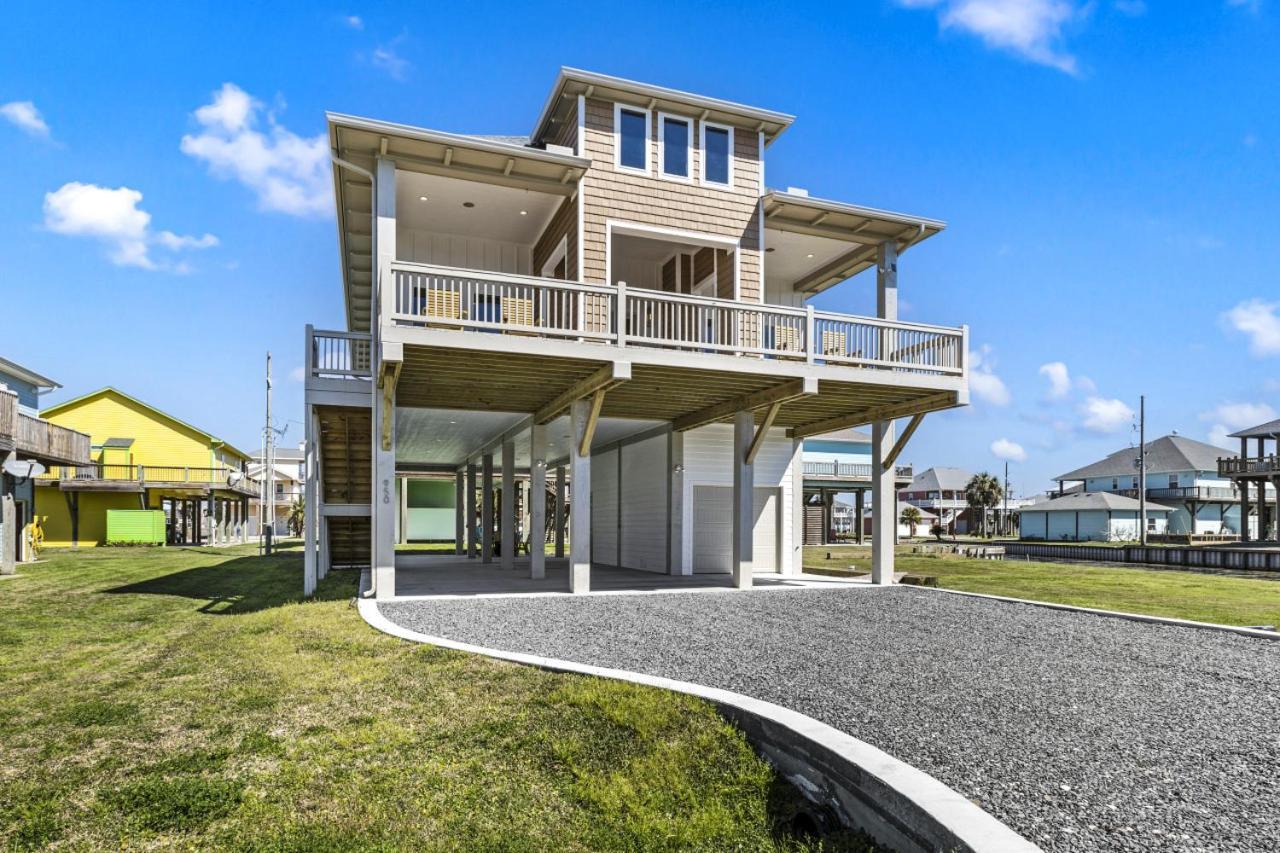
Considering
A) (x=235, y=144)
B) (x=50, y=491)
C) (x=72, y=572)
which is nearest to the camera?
(x=235, y=144)

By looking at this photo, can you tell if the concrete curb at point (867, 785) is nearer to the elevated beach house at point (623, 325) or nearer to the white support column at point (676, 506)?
the elevated beach house at point (623, 325)

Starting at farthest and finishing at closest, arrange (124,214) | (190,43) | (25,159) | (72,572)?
1. (124,214)
2. (72,572)
3. (25,159)
4. (190,43)

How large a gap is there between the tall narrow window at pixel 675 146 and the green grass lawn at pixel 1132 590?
9.91 meters

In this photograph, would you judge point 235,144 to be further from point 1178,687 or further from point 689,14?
point 1178,687

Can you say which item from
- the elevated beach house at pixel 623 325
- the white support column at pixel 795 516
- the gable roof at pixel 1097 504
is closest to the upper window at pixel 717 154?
the elevated beach house at pixel 623 325

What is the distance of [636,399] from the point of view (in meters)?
15.0

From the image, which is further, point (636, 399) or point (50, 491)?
point (50, 491)

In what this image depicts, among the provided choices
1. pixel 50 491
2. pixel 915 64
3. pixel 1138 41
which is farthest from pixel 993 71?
pixel 50 491

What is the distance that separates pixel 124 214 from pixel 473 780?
1944 inches

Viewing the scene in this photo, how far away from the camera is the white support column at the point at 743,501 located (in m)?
14.4

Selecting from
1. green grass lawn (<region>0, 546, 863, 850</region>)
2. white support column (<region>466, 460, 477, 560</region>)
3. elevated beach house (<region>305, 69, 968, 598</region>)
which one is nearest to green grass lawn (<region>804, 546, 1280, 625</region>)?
elevated beach house (<region>305, 69, 968, 598</region>)

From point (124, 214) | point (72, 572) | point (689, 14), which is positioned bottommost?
point (72, 572)

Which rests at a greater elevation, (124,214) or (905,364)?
(124,214)

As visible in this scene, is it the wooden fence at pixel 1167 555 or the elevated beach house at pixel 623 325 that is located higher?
the elevated beach house at pixel 623 325
